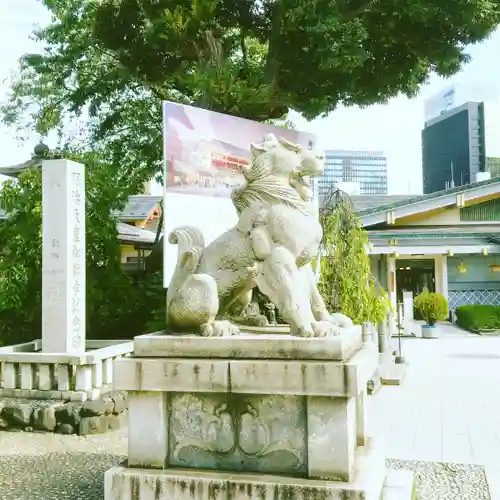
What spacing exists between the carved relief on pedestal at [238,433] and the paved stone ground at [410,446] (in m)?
1.30

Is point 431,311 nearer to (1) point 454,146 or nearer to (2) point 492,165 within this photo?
(1) point 454,146

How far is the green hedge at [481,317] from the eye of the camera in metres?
17.4

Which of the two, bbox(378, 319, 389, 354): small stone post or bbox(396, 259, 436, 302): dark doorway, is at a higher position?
bbox(396, 259, 436, 302): dark doorway

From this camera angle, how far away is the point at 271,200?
343 centimetres

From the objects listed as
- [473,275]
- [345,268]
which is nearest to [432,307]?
Result: [473,275]

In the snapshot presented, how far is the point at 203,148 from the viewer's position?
9148 millimetres

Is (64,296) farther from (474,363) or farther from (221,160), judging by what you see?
(474,363)

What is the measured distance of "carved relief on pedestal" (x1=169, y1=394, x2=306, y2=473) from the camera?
3.07 m

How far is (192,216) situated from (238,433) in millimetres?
5938

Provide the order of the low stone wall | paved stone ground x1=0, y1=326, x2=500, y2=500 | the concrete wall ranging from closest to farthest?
1. paved stone ground x1=0, y1=326, x2=500, y2=500
2. the low stone wall
3. the concrete wall

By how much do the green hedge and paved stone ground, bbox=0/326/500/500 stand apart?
327 inches

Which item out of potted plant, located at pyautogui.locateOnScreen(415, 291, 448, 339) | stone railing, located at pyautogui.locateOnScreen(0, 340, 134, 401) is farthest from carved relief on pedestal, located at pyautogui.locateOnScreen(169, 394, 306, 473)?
potted plant, located at pyautogui.locateOnScreen(415, 291, 448, 339)

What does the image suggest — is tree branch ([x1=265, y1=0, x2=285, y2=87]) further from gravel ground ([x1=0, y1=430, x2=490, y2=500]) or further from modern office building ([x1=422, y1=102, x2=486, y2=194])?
modern office building ([x1=422, y1=102, x2=486, y2=194])

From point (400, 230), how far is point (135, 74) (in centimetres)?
1063
